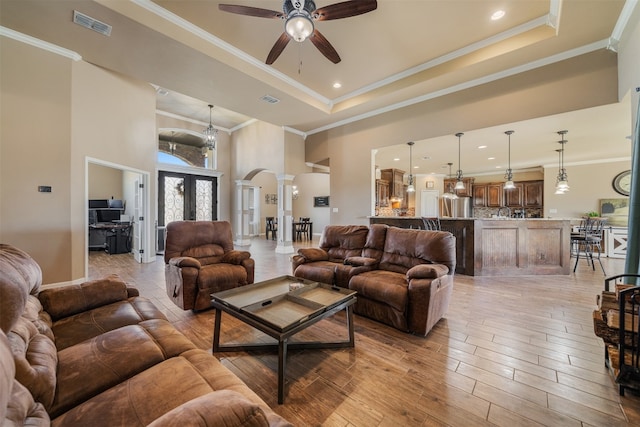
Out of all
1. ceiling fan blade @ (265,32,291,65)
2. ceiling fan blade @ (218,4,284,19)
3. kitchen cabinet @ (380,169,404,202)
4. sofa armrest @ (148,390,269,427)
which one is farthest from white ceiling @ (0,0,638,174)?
sofa armrest @ (148,390,269,427)

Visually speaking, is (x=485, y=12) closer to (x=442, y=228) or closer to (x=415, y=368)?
(x=442, y=228)

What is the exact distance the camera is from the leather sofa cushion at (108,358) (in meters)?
1.04

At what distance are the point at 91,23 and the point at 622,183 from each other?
12.0 meters

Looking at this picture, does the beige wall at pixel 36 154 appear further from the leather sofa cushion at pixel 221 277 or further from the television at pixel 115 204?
the television at pixel 115 204

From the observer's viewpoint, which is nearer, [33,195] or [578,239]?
[33,195]

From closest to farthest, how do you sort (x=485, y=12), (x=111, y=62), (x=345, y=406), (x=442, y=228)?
(x=345, y=406) < (x=485, y=12) < (x=111, y=62) < (x=442, y=228)

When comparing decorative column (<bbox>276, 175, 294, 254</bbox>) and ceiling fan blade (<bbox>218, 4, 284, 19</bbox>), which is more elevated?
ceiling fan blade (<bbox>218, 4, 284, 19</bbox>)

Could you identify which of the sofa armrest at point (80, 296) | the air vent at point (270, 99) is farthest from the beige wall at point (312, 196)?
the sofa armrest at point (80, 296)

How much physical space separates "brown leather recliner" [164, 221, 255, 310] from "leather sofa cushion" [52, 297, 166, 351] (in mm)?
940

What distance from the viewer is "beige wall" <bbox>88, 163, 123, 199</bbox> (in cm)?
762

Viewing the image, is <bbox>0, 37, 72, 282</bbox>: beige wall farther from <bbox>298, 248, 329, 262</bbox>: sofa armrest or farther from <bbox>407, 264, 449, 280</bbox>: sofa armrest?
<bbox>407, 264, 449, 280</bbox>: sofa armrest

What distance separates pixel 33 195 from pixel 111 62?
86.7 inches

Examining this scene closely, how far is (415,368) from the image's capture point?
1961 millimetres

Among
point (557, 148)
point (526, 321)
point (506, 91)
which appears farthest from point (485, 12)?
point (557, 148)
